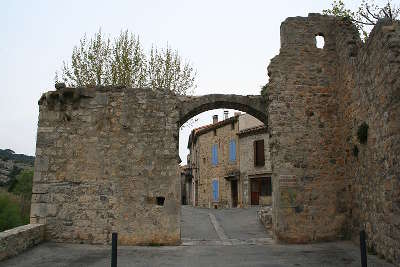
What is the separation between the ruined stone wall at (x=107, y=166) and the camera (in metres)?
8.42

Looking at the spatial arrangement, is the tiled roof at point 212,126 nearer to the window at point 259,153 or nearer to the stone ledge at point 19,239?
the window at point 259,153

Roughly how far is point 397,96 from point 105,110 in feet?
21.9

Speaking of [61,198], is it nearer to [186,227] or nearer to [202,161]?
[186,227]

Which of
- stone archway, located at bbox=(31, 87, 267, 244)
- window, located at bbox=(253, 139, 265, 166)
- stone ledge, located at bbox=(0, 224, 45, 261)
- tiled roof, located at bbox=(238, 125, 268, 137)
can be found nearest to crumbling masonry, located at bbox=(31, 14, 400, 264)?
stone archway, located at bbox=(31, 87, 267, 244)

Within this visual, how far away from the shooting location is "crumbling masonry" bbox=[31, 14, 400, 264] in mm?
8414

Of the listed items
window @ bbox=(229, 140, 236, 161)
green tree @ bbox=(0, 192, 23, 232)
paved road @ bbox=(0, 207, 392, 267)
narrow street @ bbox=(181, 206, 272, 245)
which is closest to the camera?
paved road @ bbox=(0, 207, 392, 267)

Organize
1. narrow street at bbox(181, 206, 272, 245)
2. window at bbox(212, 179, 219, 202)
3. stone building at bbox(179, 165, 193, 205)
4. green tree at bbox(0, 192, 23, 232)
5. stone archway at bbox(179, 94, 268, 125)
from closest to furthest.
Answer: narrow street at bbox(181, 206, 272, 245), stone archway at bbox(179, 94, 268, 125), green tree at bbox(0, 192, 23, 232), window at bbox(212, 179, 219, 202), stone building at bbox(179, 165, 193, 205)

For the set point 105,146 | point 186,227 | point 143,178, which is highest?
point 105,146

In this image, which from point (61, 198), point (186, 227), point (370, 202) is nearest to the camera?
point (370, 202)

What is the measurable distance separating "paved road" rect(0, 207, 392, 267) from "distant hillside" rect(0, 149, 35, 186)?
24960 millimetres

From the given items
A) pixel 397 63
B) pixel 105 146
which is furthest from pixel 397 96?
pixel 105 146

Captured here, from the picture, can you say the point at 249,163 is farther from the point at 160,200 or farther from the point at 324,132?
the point at 160,200

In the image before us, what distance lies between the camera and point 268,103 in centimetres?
945

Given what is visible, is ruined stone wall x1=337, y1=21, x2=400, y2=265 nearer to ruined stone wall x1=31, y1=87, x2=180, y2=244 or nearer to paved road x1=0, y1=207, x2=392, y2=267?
paved road x1=0, y1=207, x2=392, y2=267
